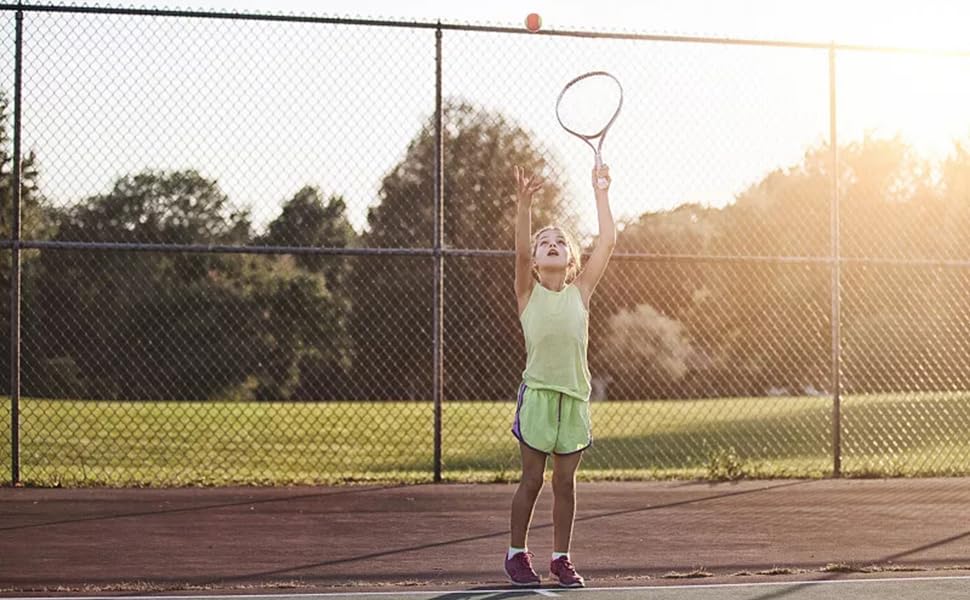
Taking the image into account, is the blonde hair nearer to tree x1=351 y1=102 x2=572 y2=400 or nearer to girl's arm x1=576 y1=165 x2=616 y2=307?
girl's arm x1=576 y1=165 x2=616 y2=307

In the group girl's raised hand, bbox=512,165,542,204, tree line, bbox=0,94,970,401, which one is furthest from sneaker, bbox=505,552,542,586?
tree line, bbox=0,94,970,401

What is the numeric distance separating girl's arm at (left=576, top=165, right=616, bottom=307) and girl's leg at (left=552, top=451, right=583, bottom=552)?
2.23 ft

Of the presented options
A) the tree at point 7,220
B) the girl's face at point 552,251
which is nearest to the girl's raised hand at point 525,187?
the girl's face at point 552,251

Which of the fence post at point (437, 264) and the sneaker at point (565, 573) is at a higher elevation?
the fence post at point (437, 264)

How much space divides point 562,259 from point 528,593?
139 cm

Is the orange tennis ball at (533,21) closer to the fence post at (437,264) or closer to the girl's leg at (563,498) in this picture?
the fence post at (437,264)

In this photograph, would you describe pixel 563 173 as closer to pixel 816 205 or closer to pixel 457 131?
pixel 457 131

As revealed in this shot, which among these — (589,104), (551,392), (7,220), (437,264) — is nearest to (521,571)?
(551,392)

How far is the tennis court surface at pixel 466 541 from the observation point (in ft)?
19.1

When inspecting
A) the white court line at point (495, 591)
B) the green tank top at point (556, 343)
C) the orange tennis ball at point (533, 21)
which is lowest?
the white court line at point (495, 591)

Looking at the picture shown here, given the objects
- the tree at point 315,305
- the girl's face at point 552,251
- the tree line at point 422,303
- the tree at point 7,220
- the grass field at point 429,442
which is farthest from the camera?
the tree at point 315,305

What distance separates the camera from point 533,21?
30.7ft

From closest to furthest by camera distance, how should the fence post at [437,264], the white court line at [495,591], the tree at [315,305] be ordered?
the white court line at [495,591], the fence post at [437,264], the tree at [315,305]

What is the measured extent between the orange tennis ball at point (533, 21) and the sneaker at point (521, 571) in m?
4.65
